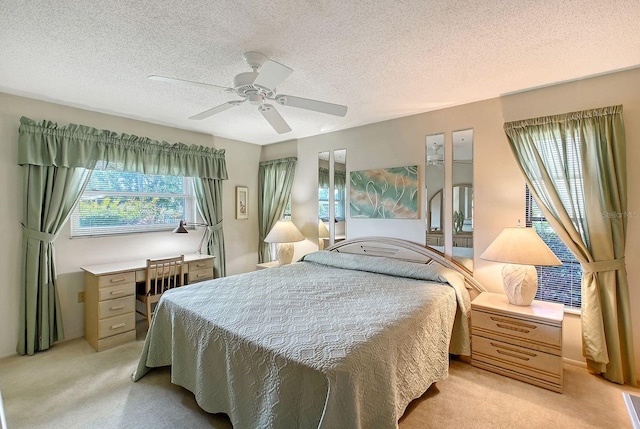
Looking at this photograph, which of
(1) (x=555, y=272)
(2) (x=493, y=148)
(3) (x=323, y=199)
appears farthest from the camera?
(3) (x=323, y=199)

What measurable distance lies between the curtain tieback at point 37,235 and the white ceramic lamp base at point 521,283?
4.23 m

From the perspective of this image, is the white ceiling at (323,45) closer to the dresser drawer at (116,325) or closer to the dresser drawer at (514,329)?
the dresser drawer at (514,329)

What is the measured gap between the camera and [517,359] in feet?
7.73

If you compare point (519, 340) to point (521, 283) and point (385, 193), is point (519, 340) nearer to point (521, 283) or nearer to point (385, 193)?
point (521, 283)

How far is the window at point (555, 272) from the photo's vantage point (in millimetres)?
2580

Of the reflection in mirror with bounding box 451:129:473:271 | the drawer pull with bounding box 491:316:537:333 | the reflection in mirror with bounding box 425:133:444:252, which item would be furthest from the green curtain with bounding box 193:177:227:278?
the drawer pull with bounding box 491:316:537:333

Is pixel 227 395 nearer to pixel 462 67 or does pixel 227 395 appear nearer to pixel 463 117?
pixel 462 67

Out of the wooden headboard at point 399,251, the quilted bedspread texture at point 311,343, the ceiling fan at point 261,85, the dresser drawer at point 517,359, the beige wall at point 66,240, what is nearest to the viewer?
the quilted bedspread texture at point 311,343

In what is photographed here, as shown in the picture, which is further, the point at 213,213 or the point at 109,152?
the point at 213,213

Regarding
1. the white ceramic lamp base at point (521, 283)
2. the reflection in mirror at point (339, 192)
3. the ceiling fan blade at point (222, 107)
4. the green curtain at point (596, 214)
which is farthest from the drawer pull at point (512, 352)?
the ceiling fan blade at point (222, 107)

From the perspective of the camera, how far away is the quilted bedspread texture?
1404 mm

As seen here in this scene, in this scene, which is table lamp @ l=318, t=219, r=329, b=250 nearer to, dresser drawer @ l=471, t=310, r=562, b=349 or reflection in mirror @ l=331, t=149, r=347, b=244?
reflection in mirror @ l=331, t=149, r=347, b=244

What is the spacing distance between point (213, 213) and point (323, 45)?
2932 millimetres

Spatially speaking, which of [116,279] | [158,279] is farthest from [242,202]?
[116,279]
